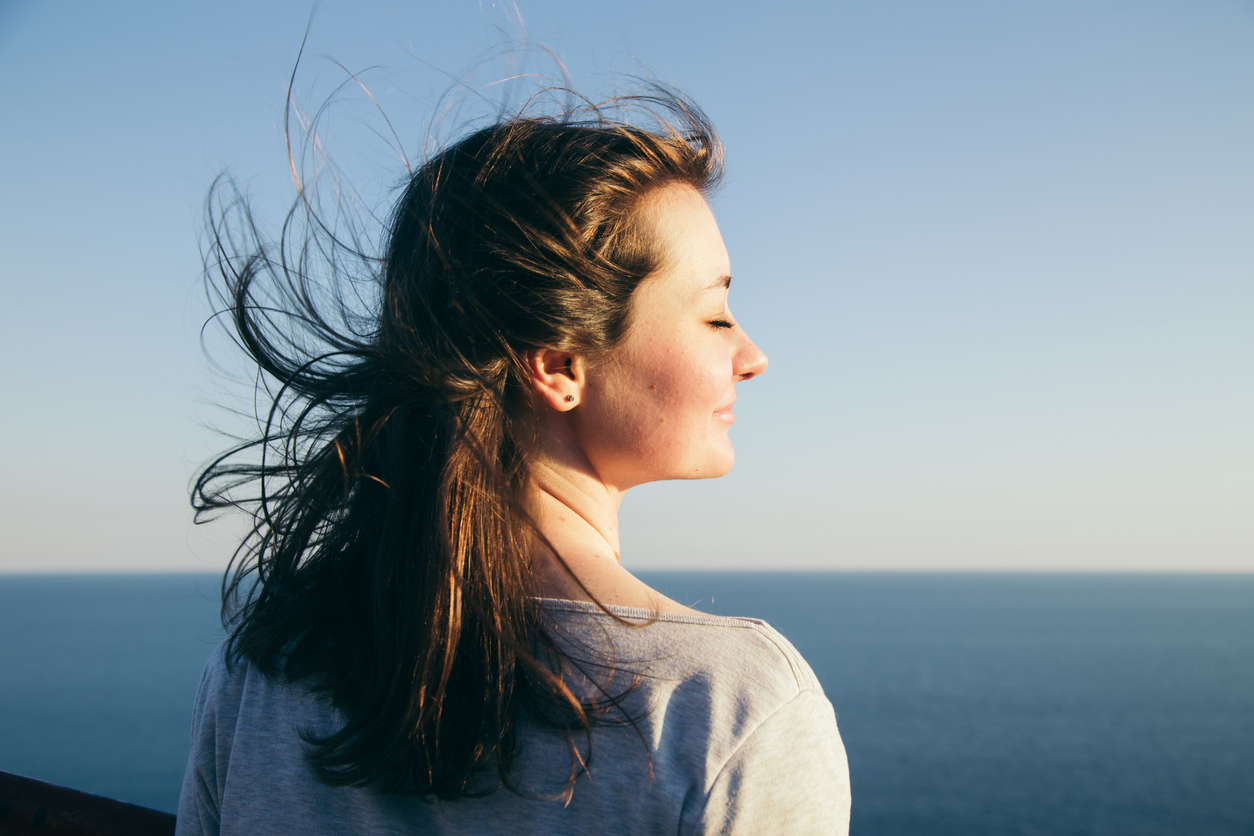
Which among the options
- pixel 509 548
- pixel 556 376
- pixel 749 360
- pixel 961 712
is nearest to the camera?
pixel 509 548

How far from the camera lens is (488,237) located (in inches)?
57.0

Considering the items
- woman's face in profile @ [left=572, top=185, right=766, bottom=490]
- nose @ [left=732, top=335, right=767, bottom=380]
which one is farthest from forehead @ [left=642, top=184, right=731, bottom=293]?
nose @ [left=732, top=335, right=767, bottom=380]

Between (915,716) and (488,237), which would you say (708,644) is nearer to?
(488,237)

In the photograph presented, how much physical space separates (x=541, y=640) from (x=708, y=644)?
27cm

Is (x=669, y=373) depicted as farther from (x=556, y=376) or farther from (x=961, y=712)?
(x=961, y=712)

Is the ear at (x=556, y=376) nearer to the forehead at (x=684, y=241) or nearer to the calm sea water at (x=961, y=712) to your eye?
the forehead at (x=684, y=241)

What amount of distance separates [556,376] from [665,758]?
2.44 ft

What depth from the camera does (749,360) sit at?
1667mm

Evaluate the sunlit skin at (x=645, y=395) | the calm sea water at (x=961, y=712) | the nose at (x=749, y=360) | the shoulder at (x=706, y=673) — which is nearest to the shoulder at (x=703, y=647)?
the shoulder at (x=706, y=673)

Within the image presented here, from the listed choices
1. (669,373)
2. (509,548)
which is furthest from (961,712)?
(509,548)

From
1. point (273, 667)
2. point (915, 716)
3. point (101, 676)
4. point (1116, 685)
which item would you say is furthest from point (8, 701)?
point (1116, 685)

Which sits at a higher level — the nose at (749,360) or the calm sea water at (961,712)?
the nose at (749,360)

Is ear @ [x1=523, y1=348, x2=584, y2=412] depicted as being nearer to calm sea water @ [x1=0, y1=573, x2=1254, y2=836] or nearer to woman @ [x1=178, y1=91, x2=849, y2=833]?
woman @ [x1=178, y1=91, x2=849, y2=833]

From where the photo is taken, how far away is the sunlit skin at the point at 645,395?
57.6 inches
